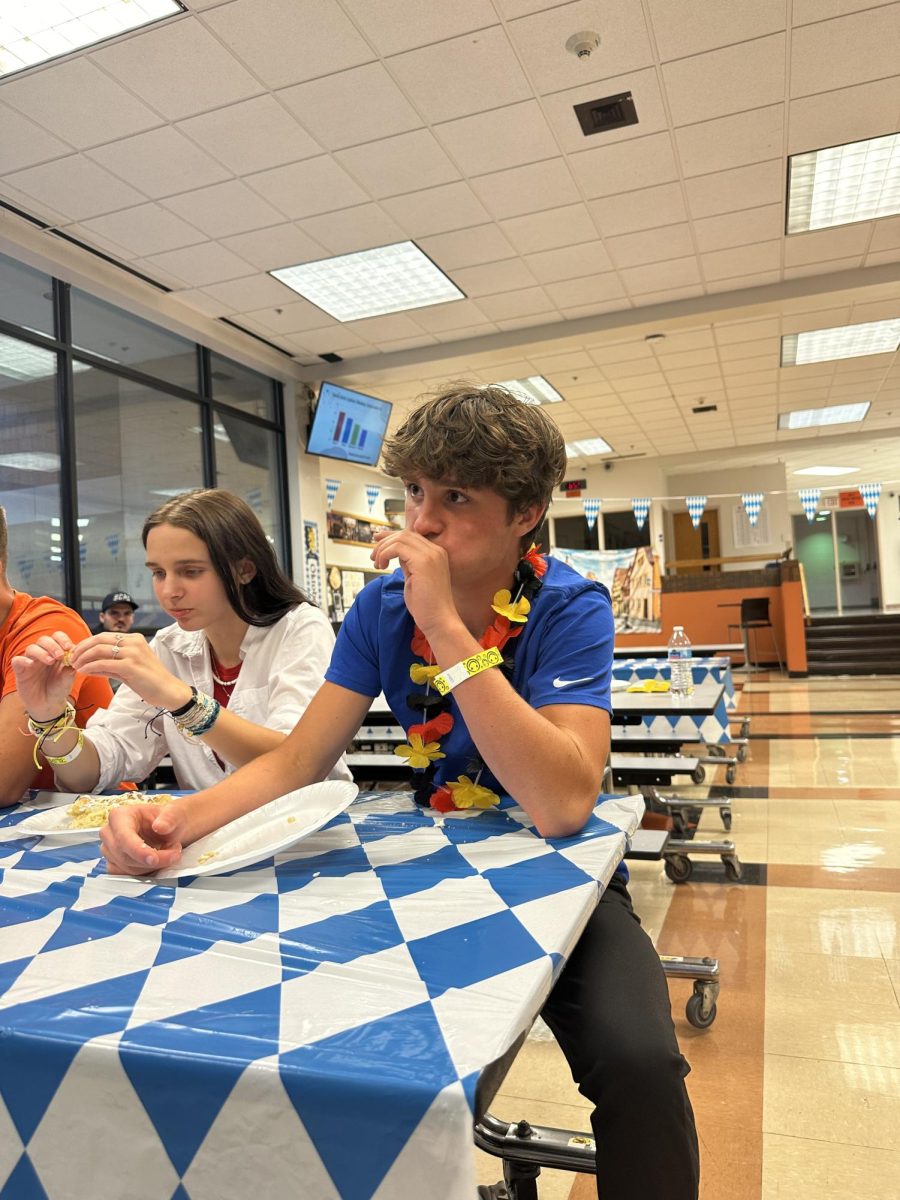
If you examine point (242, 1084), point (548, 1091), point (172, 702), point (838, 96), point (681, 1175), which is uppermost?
point (838, 96)

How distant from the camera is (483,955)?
64 centimetres

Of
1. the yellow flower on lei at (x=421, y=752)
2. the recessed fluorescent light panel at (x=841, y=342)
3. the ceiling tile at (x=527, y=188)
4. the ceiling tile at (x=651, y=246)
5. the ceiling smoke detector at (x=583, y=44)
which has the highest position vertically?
the recessed fluorescent light panel at (x=841, y=342)

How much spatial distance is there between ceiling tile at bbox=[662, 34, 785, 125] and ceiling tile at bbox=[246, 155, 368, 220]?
181 centimetres

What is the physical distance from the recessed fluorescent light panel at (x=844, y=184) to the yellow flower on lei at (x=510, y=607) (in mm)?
4661

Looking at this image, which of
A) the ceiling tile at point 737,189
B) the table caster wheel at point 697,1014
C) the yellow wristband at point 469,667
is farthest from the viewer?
the ceiling tile at point 737,189

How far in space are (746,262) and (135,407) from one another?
4821mm

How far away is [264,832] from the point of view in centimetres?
102

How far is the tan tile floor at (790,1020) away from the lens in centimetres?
143

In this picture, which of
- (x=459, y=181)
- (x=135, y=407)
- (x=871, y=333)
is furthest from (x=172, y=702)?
(x=871, y=333)

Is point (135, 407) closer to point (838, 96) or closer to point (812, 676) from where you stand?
point (838, 96)

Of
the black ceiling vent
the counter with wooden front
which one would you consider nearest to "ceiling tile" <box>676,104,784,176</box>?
the black ceiling vent

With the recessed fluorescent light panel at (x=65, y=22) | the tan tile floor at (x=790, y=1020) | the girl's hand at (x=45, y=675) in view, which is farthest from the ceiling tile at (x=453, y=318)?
the girl's hand at (x=45, y=675)

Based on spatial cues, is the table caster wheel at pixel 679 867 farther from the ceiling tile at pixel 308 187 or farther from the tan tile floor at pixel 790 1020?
the ceiling tile at pixel 308 187

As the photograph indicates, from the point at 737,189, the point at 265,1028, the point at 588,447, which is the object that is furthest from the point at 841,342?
the point at 265,1028
